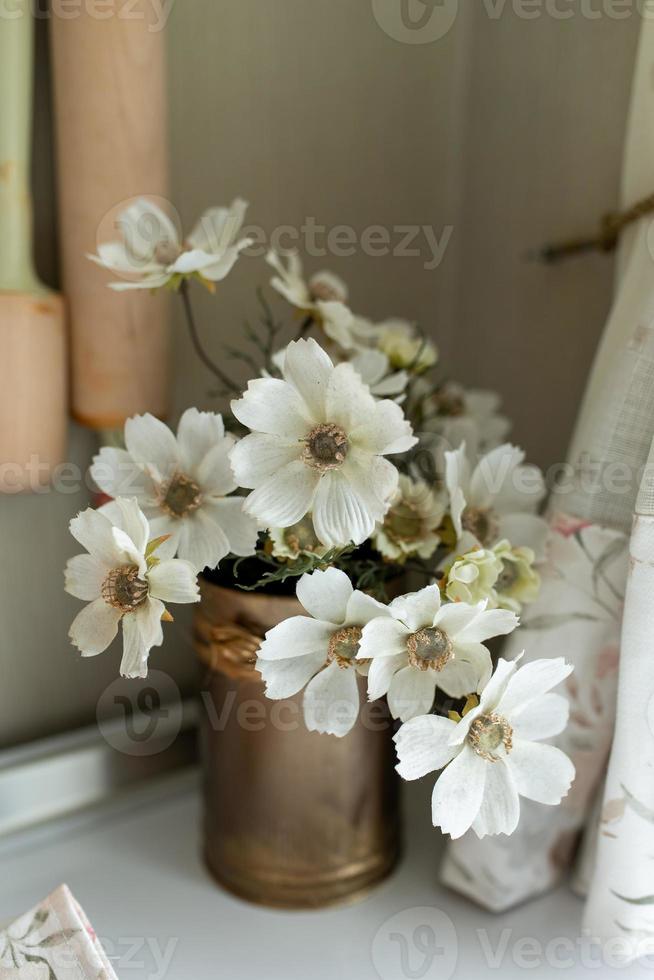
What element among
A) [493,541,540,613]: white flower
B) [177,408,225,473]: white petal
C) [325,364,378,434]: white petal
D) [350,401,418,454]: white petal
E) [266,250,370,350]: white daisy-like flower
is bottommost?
[493,541,540,613]: white flower

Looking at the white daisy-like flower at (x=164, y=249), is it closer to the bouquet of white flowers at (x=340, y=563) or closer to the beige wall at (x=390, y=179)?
the bouquet of white flowers at (x=340, y=563)

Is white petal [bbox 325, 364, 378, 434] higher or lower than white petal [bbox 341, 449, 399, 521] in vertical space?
higher

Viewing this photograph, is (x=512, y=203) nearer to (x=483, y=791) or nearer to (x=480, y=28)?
(x=480, y=28)

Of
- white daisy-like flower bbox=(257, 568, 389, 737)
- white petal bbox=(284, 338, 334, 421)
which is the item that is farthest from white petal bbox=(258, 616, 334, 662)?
white petal bbox=(284, 338, 334, 421)

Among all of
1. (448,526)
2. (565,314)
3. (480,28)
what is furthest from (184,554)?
(480,28)

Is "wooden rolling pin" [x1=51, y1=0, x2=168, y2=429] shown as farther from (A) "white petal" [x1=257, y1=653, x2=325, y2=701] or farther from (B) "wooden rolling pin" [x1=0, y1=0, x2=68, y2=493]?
(A) "white petal" [x1=257, y1=653, x2=325, y2=701]
